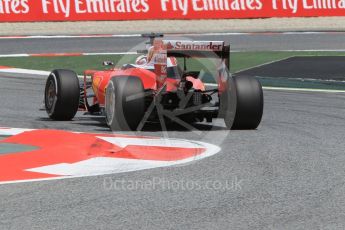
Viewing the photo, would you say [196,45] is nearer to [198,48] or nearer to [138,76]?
[198,48]

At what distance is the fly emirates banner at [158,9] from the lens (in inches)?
1224

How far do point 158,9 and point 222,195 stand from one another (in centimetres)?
2444

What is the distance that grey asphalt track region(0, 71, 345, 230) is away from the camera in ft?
22.0

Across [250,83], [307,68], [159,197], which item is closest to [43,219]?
[159,197]

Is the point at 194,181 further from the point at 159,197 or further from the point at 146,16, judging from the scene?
the point at 146,16

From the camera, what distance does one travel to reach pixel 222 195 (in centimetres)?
766

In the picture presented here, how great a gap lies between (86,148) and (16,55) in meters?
15.9

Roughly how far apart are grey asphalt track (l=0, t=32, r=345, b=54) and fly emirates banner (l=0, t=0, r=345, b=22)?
5.10 ft

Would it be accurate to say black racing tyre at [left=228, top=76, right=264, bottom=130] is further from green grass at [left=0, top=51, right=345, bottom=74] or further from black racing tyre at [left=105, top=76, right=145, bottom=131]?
green grass at [left=0, top=51, right=345, bottom=74]

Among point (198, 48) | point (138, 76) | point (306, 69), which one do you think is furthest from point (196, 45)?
point (306, 69)

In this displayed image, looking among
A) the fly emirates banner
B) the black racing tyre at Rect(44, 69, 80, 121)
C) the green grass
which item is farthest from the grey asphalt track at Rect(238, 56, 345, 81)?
the fly emirates banner

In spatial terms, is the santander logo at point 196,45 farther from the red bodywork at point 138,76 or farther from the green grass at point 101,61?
the green grass at point 101,61

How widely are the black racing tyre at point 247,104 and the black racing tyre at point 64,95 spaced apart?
233cm

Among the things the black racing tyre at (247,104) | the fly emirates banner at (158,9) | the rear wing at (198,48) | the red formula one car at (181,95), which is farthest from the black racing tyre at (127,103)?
the fly emirates banner at (158,9)
